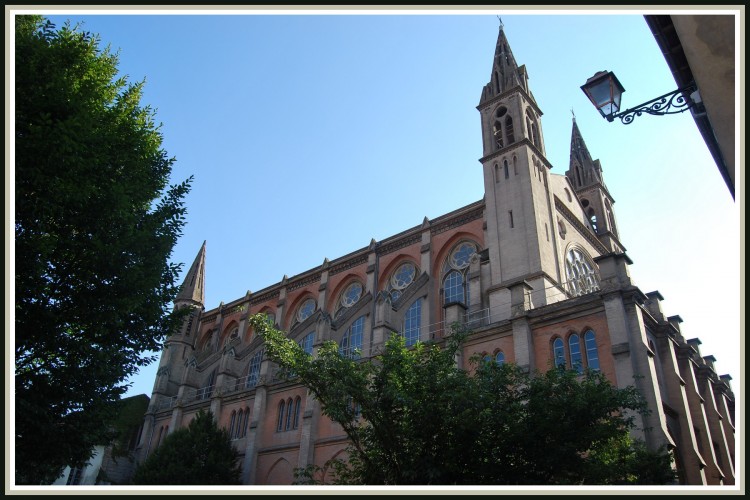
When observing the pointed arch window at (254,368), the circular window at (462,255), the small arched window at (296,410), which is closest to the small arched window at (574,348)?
the circular window at (462,255)

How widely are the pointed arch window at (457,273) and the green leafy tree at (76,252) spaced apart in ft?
60.9

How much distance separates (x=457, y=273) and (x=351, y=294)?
28.1 feet

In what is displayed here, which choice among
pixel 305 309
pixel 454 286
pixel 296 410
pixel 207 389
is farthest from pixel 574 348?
pixel 207 389

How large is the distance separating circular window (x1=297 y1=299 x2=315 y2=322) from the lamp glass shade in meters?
30.9

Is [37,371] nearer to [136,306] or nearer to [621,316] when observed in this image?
[136,306]

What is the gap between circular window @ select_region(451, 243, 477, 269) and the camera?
97.0 feet

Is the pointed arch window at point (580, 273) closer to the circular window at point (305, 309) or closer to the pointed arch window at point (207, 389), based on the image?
the circular window at point (305, 309)

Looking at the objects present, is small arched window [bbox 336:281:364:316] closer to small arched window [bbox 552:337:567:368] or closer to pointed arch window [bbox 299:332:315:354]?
pointed arch window [bbox 299:332:315:354]

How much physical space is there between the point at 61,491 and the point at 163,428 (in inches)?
1272

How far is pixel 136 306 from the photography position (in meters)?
11.0

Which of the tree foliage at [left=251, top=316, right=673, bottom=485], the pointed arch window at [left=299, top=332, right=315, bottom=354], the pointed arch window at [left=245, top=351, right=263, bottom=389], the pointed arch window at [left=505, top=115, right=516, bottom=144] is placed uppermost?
the pointed arch window at [left=505, top=115, right=516, bottom=144]

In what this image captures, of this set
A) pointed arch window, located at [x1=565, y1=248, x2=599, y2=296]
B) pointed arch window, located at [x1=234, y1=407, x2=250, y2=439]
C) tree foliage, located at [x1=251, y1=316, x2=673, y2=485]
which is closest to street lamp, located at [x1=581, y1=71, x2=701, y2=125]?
tree foliage, located at [x1=251, y1=316, x2=673, y2=485]

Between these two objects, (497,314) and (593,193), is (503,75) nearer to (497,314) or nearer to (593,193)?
(593,193)

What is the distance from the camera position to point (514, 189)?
1020 inches
